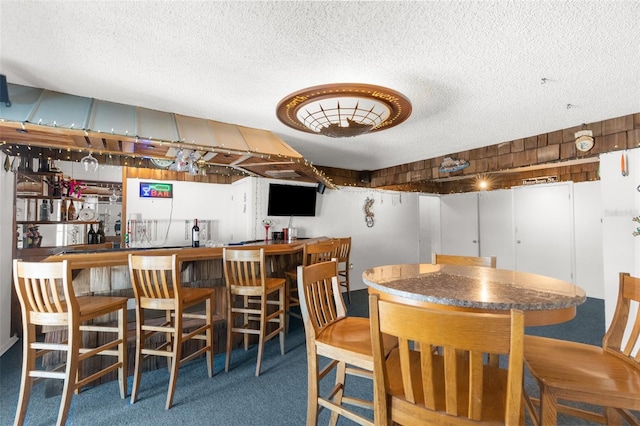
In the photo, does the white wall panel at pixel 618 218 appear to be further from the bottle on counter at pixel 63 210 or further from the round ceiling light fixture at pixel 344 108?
the bottle on counter at pixel 63 210

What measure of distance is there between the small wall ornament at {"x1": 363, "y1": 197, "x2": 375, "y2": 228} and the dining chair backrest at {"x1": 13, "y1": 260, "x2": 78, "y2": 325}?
4842mm

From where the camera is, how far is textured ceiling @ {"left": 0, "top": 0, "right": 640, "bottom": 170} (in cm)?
161

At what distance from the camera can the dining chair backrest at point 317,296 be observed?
5.27 feet

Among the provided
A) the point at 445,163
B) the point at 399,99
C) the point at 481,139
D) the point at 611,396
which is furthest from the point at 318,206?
the point at 611,396

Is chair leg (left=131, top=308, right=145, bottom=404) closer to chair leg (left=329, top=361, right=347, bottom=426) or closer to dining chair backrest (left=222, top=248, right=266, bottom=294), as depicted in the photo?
dining chair backrest (left=222, top=248, right=266, bottom=294)

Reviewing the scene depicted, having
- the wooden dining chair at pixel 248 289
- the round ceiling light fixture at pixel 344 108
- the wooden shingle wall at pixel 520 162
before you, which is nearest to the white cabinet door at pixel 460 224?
the wooden shingle wall at pixel 520 162

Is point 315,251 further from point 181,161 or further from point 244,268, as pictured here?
point 181,161

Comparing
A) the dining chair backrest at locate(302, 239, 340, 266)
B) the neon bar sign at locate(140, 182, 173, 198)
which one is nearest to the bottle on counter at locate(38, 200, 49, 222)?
the neon bar sign at locate(140, 182, 173, 198)

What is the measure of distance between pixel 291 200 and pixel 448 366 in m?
4.32

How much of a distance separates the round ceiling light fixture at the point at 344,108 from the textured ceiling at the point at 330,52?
7.0 inches

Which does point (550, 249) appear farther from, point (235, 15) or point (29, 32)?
point (29, 32)

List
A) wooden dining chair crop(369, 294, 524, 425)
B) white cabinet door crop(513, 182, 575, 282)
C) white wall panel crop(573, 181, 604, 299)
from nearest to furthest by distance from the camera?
wooden dining chair crop(369, 294, 524, 425) < white wall panel crop(573, 181, 604, 299) < white cabinet door crop(513, 182, 575, 282)

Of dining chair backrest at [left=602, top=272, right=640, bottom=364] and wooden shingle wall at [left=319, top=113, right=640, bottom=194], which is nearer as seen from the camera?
dining chair backrest at [left=602, top=272, right=640, bottom=364]

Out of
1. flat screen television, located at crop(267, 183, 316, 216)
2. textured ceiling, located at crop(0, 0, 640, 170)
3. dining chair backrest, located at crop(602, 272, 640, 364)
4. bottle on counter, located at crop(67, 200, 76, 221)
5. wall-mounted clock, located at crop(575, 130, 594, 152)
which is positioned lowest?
dining chair backrest, located at crop(602, 272, 640, 364)
